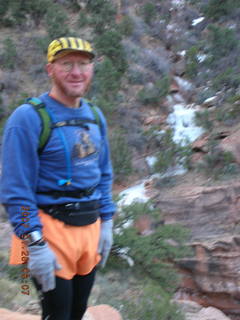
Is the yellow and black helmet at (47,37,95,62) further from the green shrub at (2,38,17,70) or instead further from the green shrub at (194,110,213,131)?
the green shrub at (2,38,17,70)

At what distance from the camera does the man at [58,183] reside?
1.42m

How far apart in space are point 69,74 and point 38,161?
0.38 meters

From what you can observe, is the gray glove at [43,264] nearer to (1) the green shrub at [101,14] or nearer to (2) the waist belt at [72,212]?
(2) the waist belt at [72,212]

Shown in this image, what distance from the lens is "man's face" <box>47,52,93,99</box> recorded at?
60.0 inches

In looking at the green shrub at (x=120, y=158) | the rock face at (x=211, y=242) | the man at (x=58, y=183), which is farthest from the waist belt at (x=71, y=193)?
the green shrub at (x=120, y=158)

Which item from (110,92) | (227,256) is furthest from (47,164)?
(110,92)

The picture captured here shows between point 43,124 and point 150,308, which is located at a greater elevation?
Result: point 43,124

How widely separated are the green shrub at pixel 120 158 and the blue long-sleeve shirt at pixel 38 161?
7.17 meters

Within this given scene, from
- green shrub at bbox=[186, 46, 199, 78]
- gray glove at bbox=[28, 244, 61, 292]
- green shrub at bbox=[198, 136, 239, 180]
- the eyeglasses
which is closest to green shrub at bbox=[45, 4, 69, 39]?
green shrub at bbox=[186, 46, 199, 78]

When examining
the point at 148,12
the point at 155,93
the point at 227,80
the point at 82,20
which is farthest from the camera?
the point at 148,12

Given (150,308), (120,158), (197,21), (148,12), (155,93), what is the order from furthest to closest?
(197,21) → (148,12) → (155,93) → (120,158) → (150,308)

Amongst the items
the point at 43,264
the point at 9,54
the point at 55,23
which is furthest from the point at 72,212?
the point at 55,23

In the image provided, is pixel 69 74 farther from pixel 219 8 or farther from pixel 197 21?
pixel 197 21

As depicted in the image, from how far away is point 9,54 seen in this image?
10336mm
